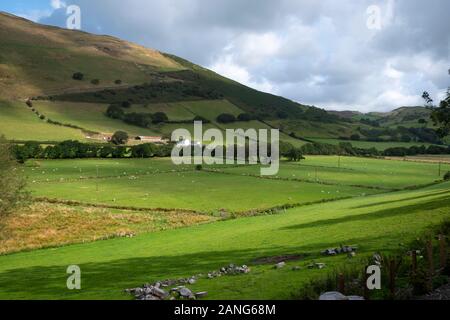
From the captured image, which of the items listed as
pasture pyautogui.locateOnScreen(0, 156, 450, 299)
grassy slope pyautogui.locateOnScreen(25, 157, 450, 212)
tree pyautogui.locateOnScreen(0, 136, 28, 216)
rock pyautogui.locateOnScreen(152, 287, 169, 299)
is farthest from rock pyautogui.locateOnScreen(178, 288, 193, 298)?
grassy slope pyautogui.locateOnScreen(25, 157, 450, 212)

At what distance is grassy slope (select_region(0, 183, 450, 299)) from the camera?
22.4 m

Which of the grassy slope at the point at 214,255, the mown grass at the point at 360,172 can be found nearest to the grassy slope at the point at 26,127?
the mown grass at the point at 360,172

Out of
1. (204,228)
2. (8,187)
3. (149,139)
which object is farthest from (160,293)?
(149,139)

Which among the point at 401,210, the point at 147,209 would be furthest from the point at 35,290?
the point at 147,209

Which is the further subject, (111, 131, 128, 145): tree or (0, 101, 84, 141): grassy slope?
(111, 131, 128, 145): tree

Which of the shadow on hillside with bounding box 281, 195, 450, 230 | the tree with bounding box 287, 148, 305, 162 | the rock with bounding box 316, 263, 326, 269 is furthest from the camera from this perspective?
the tree with bounding box 287, 148, 305, 162

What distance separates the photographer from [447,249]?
2469 centimetres

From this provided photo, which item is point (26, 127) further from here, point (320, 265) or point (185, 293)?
point (185, 293)

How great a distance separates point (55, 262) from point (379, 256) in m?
25.6

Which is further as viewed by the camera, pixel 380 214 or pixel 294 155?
pixel 294 155

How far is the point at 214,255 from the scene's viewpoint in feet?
104

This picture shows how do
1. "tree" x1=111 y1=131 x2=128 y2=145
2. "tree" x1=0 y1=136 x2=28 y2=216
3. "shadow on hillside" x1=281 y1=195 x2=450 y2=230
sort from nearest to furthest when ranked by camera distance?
"shadow on hillside" x1=281 y1=195 x2=450 y2=230, "tree" x1=0 y1=136 x2=28 y2=216, "tree" x1=111 y1=131 x2=128 y2=145

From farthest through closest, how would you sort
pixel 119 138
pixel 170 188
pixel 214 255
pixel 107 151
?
pixel 119 138 < pixel 107 151 < pixel 170 188 < pixel 214 255

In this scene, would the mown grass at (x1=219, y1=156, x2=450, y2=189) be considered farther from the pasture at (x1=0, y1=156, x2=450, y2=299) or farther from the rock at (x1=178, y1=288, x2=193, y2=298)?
the rock at (x1=178, y1=288, x2=193, y2=298)
